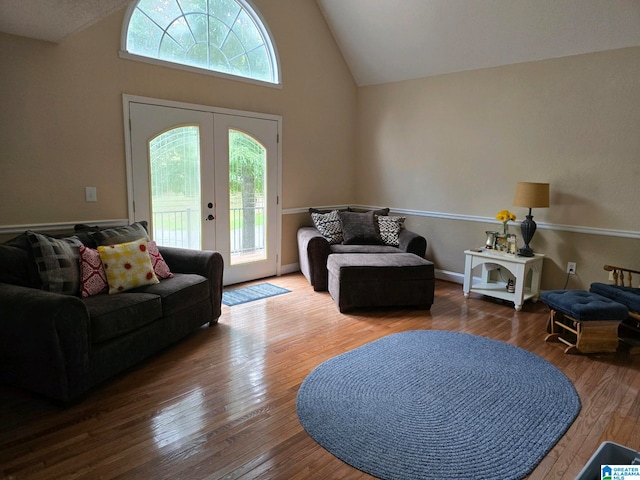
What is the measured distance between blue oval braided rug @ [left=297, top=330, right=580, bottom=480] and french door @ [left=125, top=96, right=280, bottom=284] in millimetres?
2133

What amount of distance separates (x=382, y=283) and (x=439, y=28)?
2.81m

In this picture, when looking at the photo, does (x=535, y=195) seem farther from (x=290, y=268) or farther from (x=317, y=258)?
(x=290, y=268)

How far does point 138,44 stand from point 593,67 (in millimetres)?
4195

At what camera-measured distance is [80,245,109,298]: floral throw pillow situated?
2939 mm

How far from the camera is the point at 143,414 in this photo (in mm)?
2381

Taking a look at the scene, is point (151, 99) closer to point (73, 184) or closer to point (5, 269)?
point (73, 184)

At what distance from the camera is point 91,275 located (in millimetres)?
2971

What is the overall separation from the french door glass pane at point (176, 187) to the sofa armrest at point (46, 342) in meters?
1.74

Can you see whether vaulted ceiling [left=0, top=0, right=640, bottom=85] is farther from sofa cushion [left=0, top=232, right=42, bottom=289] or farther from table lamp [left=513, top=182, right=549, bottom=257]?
sofa cushion [left=0, top=232, right=42, bottom=289]

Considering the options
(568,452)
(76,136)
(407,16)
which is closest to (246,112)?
(76,136)

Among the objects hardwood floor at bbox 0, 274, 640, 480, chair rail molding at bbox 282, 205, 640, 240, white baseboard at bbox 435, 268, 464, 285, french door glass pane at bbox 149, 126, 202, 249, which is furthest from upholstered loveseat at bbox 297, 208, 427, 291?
french door glass pane at bbox 149, 126, 202, 249

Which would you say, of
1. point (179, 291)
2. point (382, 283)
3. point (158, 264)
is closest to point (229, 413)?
point (179, 291)

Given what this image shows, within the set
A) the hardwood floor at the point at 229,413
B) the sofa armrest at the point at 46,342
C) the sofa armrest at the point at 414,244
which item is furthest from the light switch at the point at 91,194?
the sofa armrest at the point at 414,244

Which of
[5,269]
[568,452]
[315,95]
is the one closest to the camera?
[568,452]
